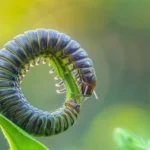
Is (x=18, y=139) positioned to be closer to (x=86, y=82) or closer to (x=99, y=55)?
(x=86, y=82)

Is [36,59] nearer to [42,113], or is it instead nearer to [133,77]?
[42,113]

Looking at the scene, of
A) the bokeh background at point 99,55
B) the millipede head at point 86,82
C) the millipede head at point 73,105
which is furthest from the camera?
the bokeh background at point 99,55

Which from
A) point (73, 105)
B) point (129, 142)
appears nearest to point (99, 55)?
point (73, 105)

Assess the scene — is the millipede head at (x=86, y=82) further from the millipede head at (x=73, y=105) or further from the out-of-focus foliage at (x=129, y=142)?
the out-of-focus foliage at (x=129, y=142)

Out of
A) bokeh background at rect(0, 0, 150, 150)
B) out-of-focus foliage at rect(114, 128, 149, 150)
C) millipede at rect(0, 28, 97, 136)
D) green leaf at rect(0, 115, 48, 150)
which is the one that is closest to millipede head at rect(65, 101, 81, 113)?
millipede at rect(0, 28, 97, 136)

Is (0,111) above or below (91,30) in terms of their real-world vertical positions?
below

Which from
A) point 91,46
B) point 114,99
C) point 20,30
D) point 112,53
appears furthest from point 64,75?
point 112,53

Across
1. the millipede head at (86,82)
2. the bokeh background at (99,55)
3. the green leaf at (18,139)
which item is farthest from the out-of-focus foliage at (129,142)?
the bokeh background at (99,55)
